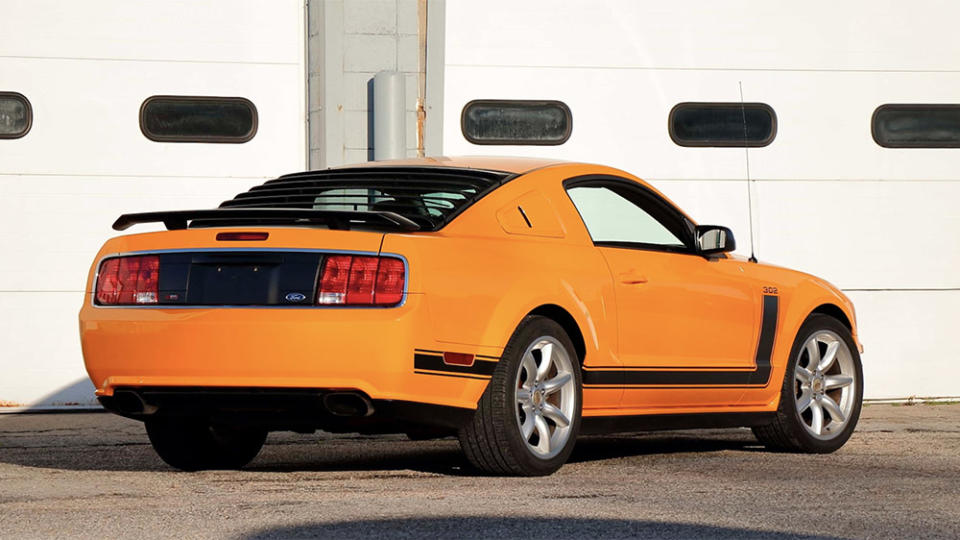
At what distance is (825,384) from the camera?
774 centimetres

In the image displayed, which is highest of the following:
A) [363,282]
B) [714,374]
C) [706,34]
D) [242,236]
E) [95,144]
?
[706,34]

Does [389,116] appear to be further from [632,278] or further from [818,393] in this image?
[632,278]

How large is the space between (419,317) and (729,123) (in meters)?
5.24

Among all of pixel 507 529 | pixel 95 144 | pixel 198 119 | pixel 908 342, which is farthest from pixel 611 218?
pixel 507 529

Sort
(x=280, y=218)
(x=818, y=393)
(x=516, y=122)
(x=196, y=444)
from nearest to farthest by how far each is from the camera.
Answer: (x=280, y=218)
(x=196, y=444)
(x=818, y=393)
(x=516, y=122)

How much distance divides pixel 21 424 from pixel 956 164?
6.19 metres

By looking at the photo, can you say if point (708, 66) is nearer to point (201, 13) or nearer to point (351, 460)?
point (201, 13)

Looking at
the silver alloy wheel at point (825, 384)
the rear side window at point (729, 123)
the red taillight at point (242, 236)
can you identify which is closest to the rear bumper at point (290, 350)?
the red taillight at point (242, 236)

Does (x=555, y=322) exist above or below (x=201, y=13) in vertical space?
below

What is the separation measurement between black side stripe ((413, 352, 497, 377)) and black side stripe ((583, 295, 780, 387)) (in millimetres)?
706

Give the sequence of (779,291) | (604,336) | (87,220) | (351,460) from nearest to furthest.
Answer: (604,336) < (351,460) < (779,291) < (87,220)

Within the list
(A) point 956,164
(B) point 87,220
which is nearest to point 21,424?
(B) point 87,220

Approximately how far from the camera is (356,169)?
6691 millimetres

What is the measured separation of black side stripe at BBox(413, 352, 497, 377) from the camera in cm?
551
